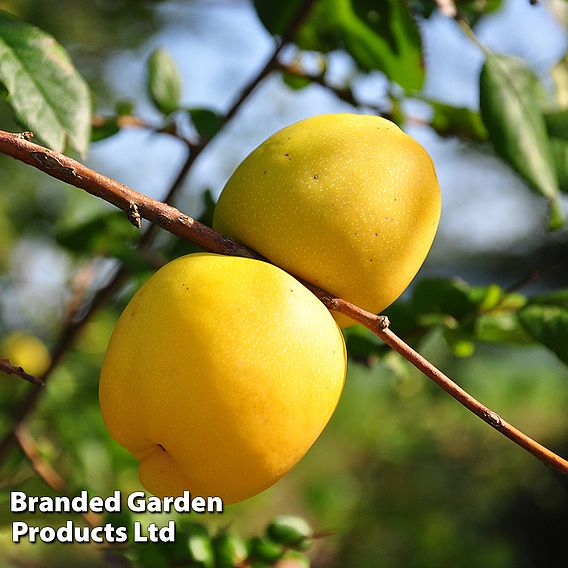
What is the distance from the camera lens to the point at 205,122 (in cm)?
65

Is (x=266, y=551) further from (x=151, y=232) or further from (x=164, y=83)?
(x=164, y=83)

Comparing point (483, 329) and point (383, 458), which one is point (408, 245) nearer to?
point (483, 329)

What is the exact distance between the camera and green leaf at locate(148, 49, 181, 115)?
0.70 meters

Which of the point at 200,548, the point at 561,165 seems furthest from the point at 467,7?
the point at 200,548

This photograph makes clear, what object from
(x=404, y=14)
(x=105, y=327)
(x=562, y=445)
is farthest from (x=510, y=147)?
(x=562, y=445)

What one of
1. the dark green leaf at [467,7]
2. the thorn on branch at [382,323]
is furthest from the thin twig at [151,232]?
the thorn on branch at [382,323]

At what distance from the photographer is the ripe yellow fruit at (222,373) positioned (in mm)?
337

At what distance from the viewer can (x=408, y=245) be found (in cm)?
39

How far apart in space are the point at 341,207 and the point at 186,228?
79 millimetres

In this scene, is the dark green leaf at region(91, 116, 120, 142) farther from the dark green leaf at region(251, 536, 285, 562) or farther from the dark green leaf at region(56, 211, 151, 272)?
the dark green leaf at region(251, 536, 285, 562)

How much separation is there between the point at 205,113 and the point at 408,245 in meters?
0.33

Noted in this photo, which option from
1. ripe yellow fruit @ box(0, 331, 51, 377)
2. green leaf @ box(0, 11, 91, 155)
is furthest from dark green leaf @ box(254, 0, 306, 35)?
ripe yellow fruit @ box(0, 331, 51, 377)

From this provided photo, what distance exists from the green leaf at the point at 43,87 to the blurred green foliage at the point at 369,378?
0.14 meters

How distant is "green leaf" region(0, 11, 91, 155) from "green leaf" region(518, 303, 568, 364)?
1.10 feet
